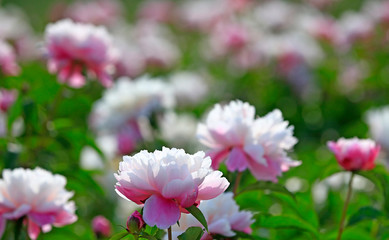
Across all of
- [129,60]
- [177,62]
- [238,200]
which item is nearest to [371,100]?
[129,60]

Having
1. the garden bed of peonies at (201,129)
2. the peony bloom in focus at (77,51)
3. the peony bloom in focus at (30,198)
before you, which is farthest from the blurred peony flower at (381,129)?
the peony bloom in focus at (30,198)

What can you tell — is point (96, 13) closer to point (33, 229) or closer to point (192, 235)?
point (33, 229)

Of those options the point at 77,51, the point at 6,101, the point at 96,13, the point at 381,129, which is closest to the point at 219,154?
the point at 77,51

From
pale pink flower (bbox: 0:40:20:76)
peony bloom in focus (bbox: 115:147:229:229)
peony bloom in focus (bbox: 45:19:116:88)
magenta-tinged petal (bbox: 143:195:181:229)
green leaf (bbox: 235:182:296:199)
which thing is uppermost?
pale pink flower (bbox: 0:40:20:76)

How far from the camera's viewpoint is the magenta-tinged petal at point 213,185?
1.00m

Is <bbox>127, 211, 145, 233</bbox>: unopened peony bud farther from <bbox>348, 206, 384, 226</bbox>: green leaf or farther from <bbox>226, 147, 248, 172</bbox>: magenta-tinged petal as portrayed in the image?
<bbox>348, 206, 384, 226</bbox>: green leaf

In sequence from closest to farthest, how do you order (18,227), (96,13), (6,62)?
(18,227) → (6,62) → (96,13)

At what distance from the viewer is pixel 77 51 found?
1.96 m

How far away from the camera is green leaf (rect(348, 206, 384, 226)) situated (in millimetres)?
1383

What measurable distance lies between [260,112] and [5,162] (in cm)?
196

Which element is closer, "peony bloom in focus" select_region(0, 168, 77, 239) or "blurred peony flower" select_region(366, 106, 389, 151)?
"peony bloom in focus" select_region(0, 168, 77, 239)

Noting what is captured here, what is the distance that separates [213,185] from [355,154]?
461 mm

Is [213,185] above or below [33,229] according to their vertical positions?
below

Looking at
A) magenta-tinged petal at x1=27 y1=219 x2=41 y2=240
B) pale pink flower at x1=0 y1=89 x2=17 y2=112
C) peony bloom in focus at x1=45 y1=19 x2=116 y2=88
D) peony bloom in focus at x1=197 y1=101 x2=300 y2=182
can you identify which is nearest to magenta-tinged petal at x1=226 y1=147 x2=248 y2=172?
peony bloom in focus at x1=197 y1=101 x2=300 y2=182
